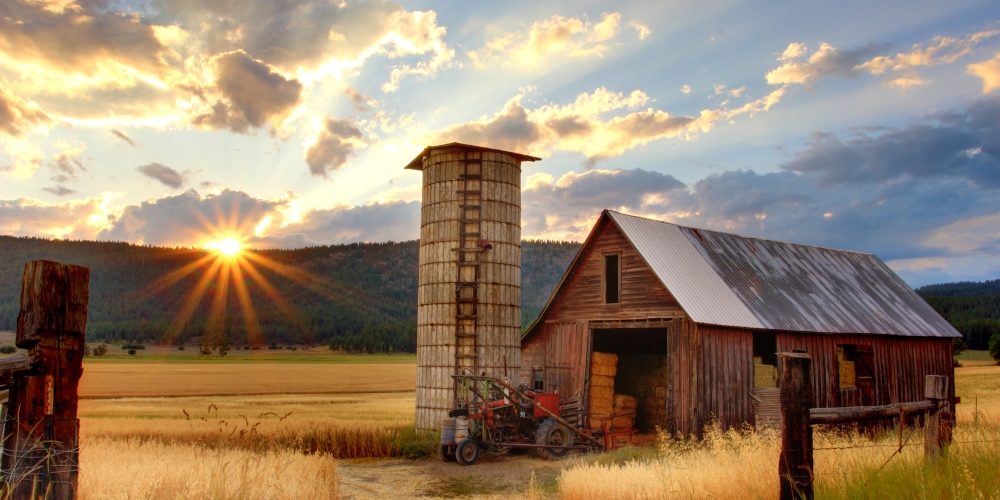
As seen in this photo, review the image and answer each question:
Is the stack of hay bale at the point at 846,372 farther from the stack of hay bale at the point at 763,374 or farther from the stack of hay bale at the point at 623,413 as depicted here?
the stack of hay bale at the point at 623,413

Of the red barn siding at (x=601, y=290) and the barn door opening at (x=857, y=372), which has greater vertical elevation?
the red barn siding at (x=601, y=290)

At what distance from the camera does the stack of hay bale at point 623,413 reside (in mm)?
25516

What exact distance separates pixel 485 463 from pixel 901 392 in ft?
53.7

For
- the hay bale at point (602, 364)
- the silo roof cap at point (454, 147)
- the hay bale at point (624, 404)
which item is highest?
the silo roof cap at point (454, 147)

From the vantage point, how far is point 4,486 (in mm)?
7258

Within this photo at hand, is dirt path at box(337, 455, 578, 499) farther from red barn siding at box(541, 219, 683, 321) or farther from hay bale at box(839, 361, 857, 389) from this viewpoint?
hay bale at box(839, 361, 857, 389)

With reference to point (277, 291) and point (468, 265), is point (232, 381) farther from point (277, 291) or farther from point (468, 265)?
point (277, 291)

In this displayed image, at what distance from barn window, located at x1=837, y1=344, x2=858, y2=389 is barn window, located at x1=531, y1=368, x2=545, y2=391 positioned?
990 centimetres

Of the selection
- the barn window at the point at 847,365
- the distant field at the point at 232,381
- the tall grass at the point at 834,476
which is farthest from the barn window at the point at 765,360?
the distant field at the point at 232,381

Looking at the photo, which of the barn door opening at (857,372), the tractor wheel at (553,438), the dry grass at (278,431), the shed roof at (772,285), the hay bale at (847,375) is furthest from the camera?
the hay bale at (847,375)

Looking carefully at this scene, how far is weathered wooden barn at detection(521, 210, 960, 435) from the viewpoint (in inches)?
915

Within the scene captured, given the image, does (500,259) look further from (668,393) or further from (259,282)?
(259,282)

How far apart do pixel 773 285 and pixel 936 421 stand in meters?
17.2

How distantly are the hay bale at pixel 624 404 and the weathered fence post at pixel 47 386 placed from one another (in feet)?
66.4
